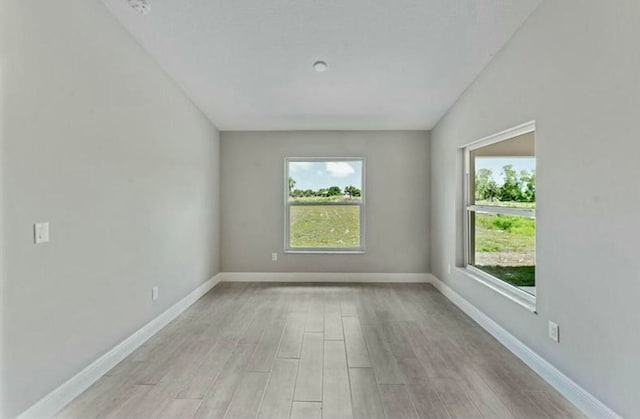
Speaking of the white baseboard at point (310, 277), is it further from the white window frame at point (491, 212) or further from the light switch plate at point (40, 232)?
the light switch plate at point (40, 232)

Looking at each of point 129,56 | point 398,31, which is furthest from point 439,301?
point 129,56

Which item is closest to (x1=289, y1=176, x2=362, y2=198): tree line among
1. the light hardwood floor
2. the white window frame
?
the white window frame

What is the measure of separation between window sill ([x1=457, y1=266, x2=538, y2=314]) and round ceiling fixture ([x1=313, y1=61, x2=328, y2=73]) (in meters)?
2.60

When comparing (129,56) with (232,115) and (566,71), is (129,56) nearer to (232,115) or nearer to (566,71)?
(232,115)

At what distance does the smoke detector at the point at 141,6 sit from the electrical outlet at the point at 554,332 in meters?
3.59

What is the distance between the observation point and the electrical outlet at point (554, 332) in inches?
88.2

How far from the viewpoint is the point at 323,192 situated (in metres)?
5.19

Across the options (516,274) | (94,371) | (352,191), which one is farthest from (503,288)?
(94,371)

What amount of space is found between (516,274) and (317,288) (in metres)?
2.51

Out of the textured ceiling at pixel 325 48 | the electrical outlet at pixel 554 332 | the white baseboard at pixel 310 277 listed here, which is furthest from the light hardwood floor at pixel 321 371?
the textured ceiling at pixel 325 48

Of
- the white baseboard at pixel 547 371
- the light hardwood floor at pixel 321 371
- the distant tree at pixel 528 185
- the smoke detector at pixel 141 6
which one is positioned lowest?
the light hardwood floor at pixel 321 371

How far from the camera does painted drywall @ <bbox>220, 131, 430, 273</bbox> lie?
5.07m

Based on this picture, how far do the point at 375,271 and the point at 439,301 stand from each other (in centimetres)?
116

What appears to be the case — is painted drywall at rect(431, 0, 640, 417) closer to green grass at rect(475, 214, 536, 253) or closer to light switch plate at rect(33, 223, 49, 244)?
green grass at rect(475, 214, 536, 253)
